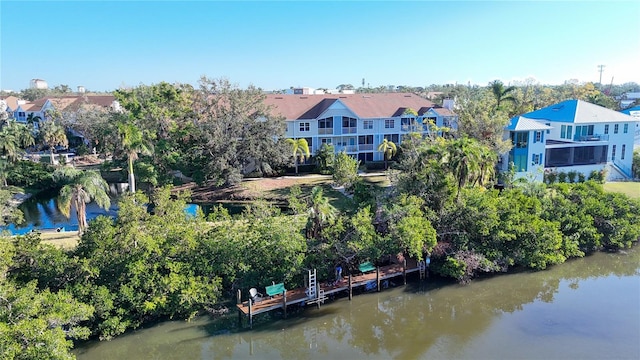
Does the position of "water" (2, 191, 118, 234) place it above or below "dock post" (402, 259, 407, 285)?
above

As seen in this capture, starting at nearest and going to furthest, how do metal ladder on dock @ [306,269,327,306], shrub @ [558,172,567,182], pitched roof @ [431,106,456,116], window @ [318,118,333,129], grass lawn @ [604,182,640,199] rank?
metal ladder on dock @ [306,269,327,306]
grass lawn @ [604,182,640,199]
shrub @ [558,172,567,182]
window @ [318,118,333,129]
pitched roof @ [431,106,456,116]

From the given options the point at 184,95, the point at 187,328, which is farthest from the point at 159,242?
the point at 184,95

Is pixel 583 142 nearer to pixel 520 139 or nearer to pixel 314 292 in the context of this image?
pixel 520 139

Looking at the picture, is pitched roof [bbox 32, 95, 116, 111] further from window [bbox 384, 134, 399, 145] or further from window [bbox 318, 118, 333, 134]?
window [bbox 384, 134, 399, 145]

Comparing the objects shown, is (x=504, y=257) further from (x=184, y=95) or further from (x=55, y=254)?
(x=184, y=95)

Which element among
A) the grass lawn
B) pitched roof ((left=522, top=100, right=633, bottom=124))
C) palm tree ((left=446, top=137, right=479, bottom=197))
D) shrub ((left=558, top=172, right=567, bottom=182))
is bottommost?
the grass lawn

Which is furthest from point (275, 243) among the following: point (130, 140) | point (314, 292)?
point (130, 140)

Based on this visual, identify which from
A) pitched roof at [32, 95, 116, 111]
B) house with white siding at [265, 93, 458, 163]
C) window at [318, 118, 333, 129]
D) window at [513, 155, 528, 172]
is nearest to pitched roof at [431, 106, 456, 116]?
house with white siding at [265, 93, 458, 163]
